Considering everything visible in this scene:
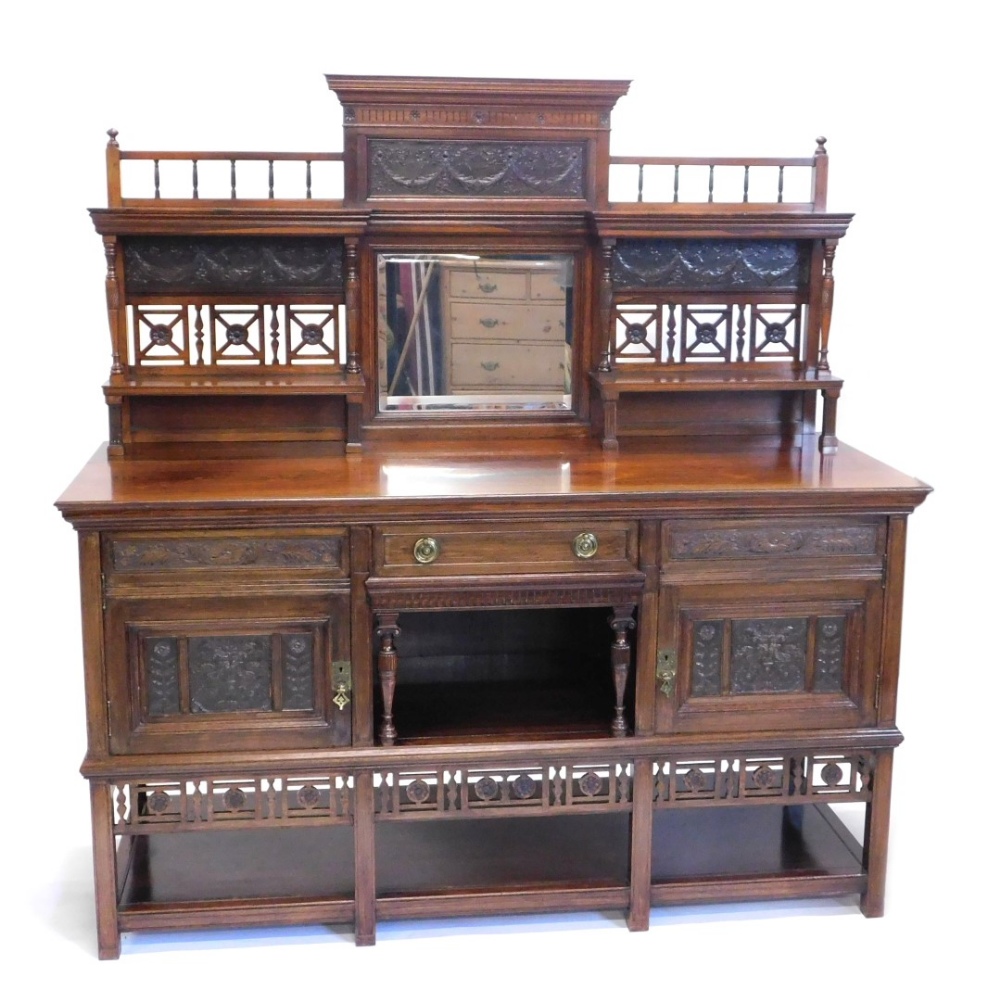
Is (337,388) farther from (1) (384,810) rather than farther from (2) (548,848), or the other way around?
(2) (548,848)

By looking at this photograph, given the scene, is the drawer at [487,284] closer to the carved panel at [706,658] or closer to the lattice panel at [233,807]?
the carved panel at [706,658]

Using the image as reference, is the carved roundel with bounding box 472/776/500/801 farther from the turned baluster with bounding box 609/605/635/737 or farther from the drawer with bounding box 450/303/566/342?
the drawer with bounding box 450/303/566/342

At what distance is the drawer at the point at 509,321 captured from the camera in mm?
3740

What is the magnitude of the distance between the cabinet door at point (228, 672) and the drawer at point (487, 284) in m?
0.98

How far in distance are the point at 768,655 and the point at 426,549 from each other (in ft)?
2.86

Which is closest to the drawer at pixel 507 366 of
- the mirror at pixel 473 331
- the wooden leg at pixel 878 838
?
the mirror at pixel 473 331

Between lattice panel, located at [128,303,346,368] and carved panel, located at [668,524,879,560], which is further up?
lattice panel, located at [128,303,346,368]

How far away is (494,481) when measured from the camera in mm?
3309

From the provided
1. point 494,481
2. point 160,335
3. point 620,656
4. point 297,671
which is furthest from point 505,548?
point 160,335

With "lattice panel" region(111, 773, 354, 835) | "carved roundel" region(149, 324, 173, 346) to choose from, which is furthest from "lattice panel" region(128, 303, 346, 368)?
"lattice panel" region(111, 773, 354, 835)

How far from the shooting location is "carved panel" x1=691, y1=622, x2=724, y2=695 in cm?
334

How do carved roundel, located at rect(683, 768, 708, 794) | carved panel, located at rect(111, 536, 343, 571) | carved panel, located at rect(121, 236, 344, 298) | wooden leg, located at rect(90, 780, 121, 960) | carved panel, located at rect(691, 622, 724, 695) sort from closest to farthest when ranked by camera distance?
carved panel, located at rect(111, 536, 343, 571) → wooden leg, located at rect(90, 780, 121, 960) → carved panel, located at rect(691, 622, 724, 695) → carved roundel, located at rect(683, 768, 708, 794) → carved panel, located at rect(121, 236, 344, 298)

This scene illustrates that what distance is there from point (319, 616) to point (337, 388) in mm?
684

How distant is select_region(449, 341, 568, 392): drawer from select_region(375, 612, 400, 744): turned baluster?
0.79 m
